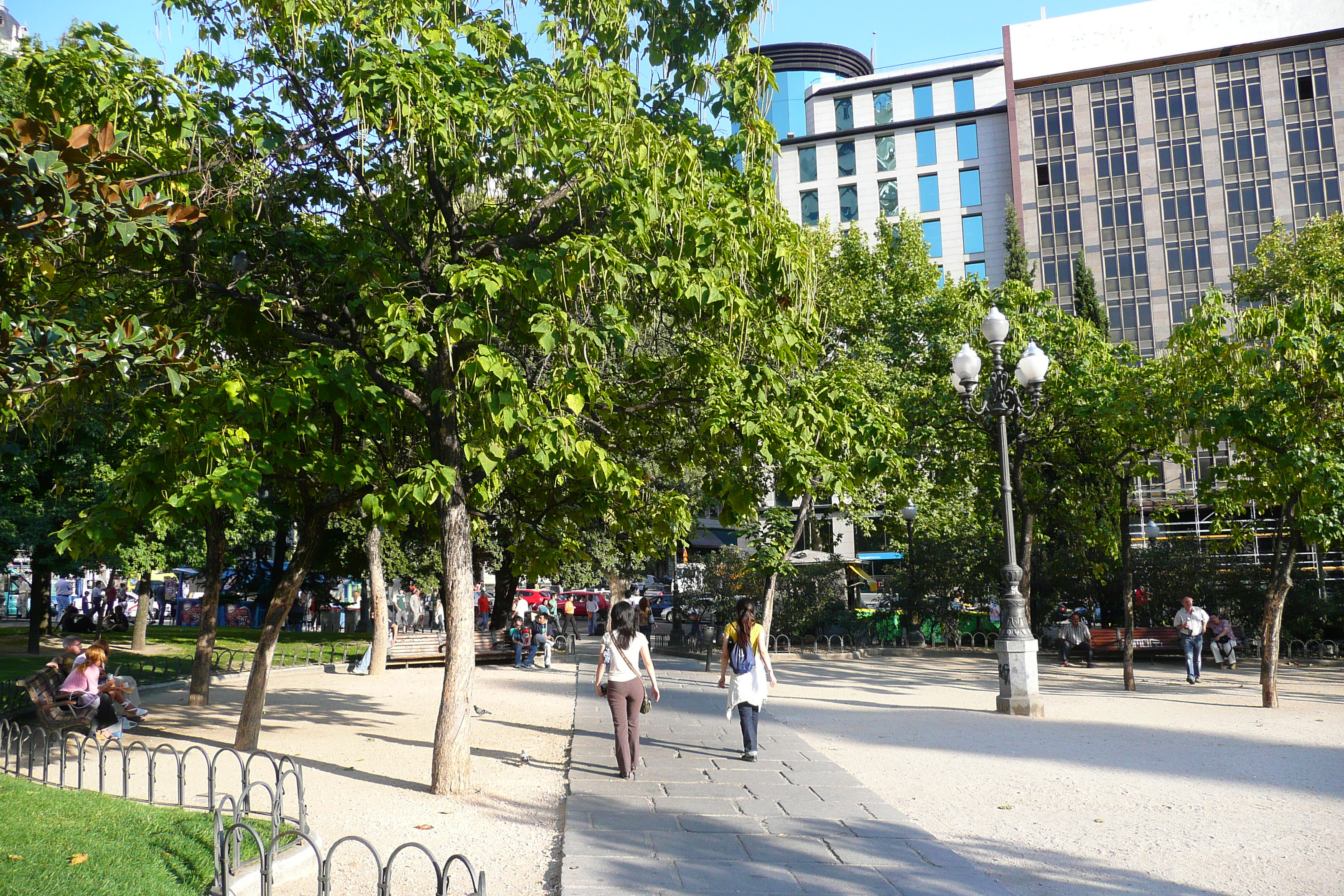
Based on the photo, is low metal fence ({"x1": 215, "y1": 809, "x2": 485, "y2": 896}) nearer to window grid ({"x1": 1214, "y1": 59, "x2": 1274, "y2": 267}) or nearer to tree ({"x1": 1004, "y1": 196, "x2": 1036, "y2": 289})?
tree ({"x1": 1004, "y1": 196, "x2": 1036, "y2": 289})

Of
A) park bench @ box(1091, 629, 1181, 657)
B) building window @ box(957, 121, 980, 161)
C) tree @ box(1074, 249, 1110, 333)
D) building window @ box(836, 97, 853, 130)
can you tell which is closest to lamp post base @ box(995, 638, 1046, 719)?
park bench @ box(1091, 629, 1181, 657)

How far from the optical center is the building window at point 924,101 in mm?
58688

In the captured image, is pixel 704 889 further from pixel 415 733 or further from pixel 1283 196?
pixel 1283 196

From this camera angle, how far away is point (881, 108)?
59156 millimetres

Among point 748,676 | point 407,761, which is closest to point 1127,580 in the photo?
point 748,676

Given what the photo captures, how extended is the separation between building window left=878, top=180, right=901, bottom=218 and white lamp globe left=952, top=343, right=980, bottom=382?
150 feet

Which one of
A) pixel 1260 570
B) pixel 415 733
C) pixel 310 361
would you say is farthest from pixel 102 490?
pixel 1260 570

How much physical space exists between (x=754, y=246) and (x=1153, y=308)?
Answer: 5153 cm

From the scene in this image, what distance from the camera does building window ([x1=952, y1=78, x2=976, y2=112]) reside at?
190 ft

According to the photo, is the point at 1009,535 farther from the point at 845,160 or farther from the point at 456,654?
the point at 845,160

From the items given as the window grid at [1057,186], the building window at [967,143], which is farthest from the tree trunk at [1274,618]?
the building window at [967,143]

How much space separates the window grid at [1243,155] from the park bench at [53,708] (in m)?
55.5

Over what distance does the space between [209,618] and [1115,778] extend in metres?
12.6

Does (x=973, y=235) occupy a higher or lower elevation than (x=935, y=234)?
lower
